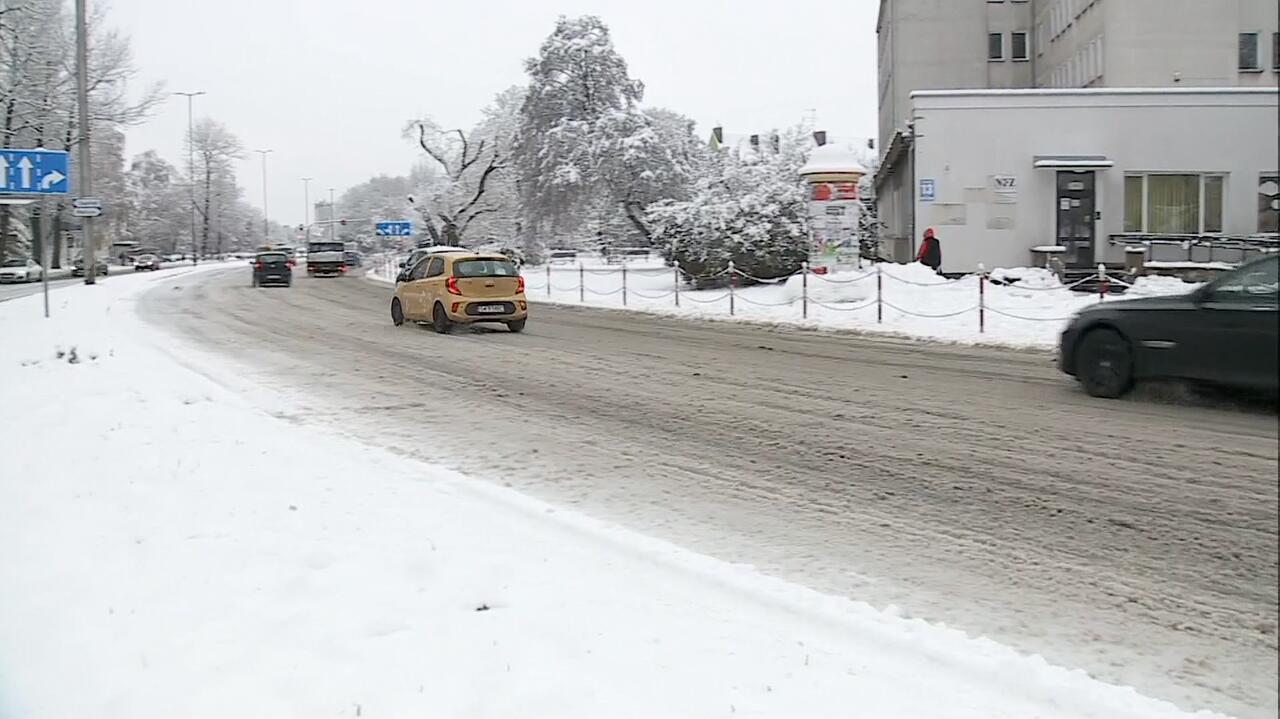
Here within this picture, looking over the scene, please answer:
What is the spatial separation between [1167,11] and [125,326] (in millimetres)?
23557

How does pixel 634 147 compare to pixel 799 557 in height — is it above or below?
above

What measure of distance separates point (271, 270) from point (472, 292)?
28306 millimetres

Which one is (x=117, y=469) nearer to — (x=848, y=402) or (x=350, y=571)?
(x=350, y=571)

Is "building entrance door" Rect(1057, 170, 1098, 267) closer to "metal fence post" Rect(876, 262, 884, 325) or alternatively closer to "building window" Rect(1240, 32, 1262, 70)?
"building window" Rect(1240, 32, 1262, 70)

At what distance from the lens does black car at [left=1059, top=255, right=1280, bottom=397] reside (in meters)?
1.43

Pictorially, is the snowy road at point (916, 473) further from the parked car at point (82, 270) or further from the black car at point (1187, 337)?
the parked car at point (82, 270)

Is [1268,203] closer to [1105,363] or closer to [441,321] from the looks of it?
[1105,363]

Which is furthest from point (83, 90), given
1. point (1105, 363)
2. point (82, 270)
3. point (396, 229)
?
point (396, 229)

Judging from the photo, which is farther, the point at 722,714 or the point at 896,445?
the point at 896,445

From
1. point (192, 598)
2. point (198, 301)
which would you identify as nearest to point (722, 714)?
point (192, 598)

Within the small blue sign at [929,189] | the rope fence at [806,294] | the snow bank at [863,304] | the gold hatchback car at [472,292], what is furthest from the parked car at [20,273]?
the small blue sign at [929,189]

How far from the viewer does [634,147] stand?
144ft

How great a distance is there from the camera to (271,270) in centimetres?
4672

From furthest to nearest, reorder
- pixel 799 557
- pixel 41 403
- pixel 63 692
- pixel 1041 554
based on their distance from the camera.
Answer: pixel 41 403 → pixel 799 557 → pixel 1041 554 → pixel 63 692
